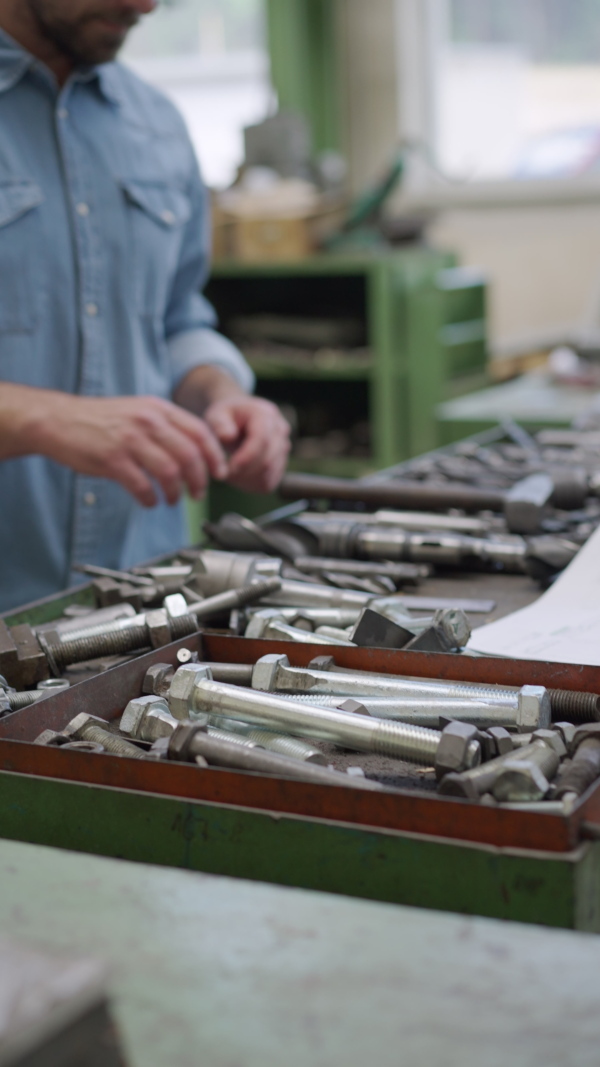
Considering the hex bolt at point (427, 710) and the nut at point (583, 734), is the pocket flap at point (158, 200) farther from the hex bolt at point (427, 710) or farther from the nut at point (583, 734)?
the nut at point (583, 734)

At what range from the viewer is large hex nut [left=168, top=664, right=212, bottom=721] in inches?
37.0

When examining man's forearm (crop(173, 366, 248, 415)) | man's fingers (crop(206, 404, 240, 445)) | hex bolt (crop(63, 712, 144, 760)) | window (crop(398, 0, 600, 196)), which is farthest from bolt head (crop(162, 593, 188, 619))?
window (crop(398, 0, 600, 196))

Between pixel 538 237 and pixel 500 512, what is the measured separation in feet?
9.08

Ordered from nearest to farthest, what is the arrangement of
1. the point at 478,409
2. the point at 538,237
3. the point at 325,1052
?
1. the point at 325,1052
2. the point at 478,409
3. the point at 538,237

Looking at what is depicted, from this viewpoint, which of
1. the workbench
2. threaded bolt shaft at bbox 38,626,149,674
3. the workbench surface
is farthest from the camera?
the workbench

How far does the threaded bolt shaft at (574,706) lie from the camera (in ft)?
3.06

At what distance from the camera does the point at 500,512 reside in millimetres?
1650

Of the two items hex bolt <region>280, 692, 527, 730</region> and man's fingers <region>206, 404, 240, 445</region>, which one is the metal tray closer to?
hex bolt <region>280, 692, 527, 730</region>

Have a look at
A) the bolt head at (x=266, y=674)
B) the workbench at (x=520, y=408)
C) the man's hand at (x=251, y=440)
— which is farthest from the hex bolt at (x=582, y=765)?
the workbench at (x=520, y=408)

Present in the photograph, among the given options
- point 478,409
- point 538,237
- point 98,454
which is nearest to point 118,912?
point 98,454

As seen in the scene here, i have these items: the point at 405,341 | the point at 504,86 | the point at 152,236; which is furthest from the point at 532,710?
the point at 504,86

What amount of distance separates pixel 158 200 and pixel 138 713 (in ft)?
4.25

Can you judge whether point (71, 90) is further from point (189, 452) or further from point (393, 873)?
point (393, 873)

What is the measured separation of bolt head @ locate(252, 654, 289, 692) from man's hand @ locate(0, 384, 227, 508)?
0.47 metres
